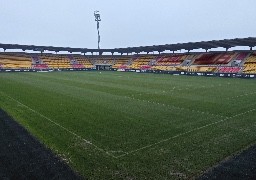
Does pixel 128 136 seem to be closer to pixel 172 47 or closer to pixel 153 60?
pixel 172 47

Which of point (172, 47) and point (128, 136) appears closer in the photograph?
point (128, 136)

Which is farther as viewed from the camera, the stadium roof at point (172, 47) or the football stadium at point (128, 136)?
the stadium roof at point (172, 47)

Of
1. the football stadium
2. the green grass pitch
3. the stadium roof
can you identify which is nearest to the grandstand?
the stadium roof

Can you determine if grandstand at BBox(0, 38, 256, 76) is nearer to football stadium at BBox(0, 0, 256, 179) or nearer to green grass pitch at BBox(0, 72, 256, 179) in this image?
football stadium at BBox(0, 0, 256, 179)

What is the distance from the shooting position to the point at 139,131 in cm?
1421

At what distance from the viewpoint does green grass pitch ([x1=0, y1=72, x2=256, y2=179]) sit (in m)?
10.1

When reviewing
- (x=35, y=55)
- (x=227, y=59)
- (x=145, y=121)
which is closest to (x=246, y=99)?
(x=145, y=121)

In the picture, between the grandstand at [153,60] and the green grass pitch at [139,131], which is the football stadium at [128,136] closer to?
the green grass pitch at [139,131]

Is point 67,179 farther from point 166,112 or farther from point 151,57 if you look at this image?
point 151,57

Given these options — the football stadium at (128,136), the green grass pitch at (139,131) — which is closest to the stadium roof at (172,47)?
the football stadium at (128,136)

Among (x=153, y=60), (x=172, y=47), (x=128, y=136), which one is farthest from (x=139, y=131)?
(x=153, y=60)

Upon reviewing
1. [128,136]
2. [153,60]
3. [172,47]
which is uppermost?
[172,47]

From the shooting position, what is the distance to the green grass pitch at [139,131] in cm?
1006

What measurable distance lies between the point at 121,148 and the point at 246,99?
54.5ft
